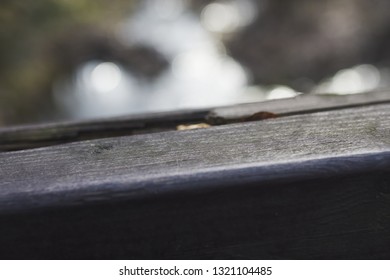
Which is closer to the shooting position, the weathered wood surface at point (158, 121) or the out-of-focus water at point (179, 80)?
the weathered wood surface at point (158, 121)

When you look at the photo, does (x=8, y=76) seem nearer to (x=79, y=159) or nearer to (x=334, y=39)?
(x=334, y=39)

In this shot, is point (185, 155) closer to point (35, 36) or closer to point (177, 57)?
point (177, 57)

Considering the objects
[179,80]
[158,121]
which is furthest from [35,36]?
[158,121]

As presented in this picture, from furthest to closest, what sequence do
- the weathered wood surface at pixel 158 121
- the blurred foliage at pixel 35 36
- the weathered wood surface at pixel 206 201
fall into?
the blurred foliage at pixel 35 36, the weathered wood surface at pixel 158 121, the weathered wood surface at pixel 206 201

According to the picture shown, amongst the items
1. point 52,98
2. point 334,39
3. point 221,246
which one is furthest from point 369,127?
point 334,39

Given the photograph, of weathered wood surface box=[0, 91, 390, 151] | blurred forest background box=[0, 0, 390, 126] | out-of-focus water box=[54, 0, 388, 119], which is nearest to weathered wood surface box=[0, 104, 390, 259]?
weathered wood surface box=[0, 91, 390, 151]

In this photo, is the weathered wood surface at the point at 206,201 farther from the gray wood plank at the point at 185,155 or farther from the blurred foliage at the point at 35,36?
the blurred foliage at the point at 35,36

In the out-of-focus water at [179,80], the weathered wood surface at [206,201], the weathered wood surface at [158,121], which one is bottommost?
the weathered wood surface at [206,201]

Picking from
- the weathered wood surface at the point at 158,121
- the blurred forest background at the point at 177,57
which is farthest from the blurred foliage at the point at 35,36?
the weathered wood surface at the point at 158,121
